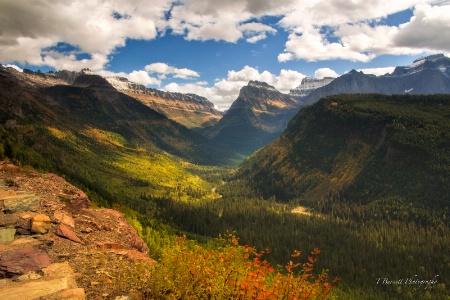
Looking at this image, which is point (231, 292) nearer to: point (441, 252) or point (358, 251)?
point (358, 251)

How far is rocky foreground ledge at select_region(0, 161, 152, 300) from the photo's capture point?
24.3 m

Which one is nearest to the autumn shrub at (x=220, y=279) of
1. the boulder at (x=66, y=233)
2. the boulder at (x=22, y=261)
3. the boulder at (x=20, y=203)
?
the boulder at (x=22, y=261)

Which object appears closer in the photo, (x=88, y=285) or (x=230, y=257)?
(x=230, y=257)

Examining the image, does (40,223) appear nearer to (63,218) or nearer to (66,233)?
(66,233)

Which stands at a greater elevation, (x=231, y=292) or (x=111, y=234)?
(x=231, y=292)

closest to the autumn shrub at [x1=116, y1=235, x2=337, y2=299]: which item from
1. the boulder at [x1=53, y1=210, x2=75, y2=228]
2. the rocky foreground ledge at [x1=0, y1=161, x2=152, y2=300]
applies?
the rocky foreground ledge at [x1=0, y1=161, x2=152, y2=300]

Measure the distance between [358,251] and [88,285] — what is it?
194 m

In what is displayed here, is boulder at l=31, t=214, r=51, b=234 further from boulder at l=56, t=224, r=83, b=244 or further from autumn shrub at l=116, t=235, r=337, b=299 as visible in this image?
autumn shrub at l=116, t=235, r=337, b=299

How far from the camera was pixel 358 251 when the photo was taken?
188125 millimetres

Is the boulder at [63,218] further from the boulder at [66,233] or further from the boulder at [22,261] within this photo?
the boulder at [22,261]

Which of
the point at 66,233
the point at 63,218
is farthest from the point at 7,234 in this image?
the point at 63,218

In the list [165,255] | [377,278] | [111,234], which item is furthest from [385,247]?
[165,255]

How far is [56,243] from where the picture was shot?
32.5 meters

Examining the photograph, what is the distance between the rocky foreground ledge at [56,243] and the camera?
958 inches
